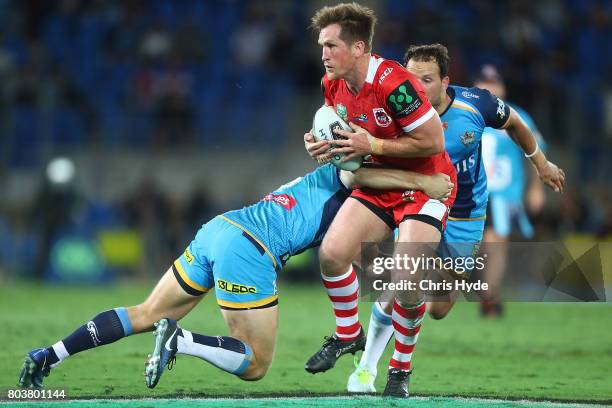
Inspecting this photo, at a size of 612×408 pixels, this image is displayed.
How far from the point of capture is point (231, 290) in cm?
663

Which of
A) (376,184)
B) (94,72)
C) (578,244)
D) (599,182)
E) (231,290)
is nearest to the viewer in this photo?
(231,290)

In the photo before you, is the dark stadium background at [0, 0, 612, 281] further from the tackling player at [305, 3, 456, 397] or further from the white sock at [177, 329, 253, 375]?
the white sock at [177, 329, 253, 375]

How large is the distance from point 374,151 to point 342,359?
2.93 meters

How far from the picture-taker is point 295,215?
6.97 meters

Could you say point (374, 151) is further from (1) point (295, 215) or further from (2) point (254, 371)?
(2) point (254, 371)

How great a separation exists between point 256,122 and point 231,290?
10432 millimetres

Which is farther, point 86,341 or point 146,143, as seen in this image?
point 146,143

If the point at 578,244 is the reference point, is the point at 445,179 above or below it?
below

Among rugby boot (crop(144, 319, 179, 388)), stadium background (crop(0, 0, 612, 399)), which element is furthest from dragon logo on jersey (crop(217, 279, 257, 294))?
stadium background (crop(0, 0, 612, 399))

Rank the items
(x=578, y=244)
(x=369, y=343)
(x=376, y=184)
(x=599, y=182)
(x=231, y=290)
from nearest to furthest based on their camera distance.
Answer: (x=231, y=290)
(x=376, y=184)
(x=369, y=343)
(x=578, y=244)
(x=599, y=182)

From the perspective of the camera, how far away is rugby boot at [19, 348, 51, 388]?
668 cm

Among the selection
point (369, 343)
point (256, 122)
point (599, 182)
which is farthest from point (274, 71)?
point (369, 343)

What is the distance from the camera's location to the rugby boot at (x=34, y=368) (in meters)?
6.68

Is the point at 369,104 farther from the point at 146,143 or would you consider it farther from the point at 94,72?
the point at 94,72
